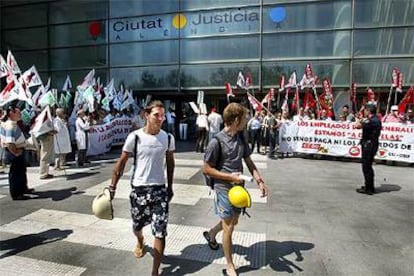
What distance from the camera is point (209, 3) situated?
19.6 metres

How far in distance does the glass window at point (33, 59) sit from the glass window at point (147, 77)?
16.8 ft

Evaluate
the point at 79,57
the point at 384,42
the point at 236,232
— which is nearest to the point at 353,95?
the point at 384,42

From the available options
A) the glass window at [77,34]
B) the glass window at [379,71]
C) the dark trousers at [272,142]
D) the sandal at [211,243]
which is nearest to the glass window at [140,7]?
the glass window at [77,34]

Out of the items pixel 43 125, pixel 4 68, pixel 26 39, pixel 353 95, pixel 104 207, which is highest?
pixel 26 39

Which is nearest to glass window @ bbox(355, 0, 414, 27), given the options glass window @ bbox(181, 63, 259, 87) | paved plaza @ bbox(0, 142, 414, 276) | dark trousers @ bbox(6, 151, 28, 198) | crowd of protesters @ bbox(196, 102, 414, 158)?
glass window @ bbox(181, 63, 259, 87)

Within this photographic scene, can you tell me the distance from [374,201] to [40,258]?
5.68 m

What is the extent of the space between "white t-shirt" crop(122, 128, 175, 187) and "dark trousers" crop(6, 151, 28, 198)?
12.8 feet

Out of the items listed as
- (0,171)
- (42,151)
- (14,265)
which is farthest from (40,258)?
(0,171)

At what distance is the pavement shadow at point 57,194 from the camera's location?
23.1 ft

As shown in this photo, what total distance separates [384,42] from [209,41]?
845 centimetres

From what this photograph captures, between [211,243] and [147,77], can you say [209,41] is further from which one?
[211,243]

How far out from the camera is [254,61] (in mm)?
19125

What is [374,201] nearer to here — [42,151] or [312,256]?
[312,256]

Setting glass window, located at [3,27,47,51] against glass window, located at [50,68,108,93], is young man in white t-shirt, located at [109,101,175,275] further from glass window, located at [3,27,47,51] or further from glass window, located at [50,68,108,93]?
glass window, located at [3,27,47,51]
